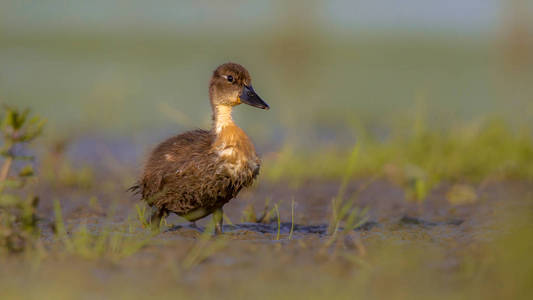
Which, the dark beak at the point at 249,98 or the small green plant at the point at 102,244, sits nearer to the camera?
the small green plant at the point at 102,244

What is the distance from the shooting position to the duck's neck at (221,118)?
16.9 feet

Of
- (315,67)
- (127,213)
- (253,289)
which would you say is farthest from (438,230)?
(315,67)

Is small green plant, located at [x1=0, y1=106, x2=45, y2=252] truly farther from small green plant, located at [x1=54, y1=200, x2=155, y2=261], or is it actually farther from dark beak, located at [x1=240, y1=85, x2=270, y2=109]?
dark beak, located at [x1=240, y1=85, x2=270, y2=109]

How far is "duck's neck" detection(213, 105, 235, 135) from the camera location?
16.9 feet

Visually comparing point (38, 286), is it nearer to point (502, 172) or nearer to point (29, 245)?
point (29, 245)

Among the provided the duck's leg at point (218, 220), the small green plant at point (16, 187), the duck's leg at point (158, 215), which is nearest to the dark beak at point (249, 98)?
the duck's leg at point (218, 220)

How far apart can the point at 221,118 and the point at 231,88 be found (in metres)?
0.26

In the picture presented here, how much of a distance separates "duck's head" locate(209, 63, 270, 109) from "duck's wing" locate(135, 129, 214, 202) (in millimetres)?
293

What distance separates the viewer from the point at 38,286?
355cm

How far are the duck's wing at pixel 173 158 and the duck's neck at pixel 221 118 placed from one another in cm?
7

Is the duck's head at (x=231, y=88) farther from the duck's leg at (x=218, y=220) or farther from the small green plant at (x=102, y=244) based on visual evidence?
the small green plant at (x=102, y=244)

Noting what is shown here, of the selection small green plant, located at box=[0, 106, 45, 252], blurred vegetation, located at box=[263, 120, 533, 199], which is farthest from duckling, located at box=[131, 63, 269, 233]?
blurred vegetation, located at box=[263, 120, 533, 199]

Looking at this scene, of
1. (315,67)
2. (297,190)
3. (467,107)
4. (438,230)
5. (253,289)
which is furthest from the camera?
(315,67)

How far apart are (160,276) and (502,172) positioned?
4.28 m
